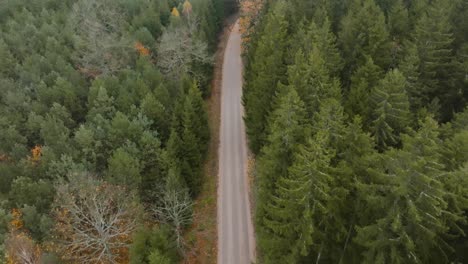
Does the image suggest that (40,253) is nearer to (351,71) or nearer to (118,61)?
(118,61)

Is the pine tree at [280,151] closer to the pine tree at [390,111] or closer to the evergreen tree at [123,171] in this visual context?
the pine tree at [390,111]

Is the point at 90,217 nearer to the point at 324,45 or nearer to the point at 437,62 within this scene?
the point at 324,45

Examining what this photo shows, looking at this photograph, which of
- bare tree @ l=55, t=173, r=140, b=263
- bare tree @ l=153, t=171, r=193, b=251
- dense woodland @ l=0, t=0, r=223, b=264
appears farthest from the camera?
bare tree @ l=153, t=171, r=193, b=251

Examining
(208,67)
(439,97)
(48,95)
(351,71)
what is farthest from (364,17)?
(48,95)

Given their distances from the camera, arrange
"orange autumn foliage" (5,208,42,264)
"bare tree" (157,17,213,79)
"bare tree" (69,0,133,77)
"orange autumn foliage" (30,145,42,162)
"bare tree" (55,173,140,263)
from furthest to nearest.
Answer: "bare tree" (157,17,213,79)
"bare tree" (69,0,133,77)
"orange autumn foliage" (30,145,42,162)
"bare tree" (55,173,140,263)
"orange autumn foliage" (5,208,42,264)

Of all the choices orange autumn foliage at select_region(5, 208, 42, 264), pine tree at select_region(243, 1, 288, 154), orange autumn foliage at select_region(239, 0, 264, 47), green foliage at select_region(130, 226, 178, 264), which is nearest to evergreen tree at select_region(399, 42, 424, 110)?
pine tree at select_region(243, 1, 288, 154)

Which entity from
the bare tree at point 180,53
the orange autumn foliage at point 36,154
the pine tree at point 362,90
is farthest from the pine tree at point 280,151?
the bare tree at point 180,53

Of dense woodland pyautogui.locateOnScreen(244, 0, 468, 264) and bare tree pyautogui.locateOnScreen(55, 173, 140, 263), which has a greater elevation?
dense woodland pyautogui.locateOnScreen(244, 0, 468, 264)

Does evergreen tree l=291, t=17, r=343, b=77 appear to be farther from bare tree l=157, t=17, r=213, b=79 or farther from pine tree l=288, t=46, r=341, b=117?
bare tree l=157, t=17, r=213, b=79
